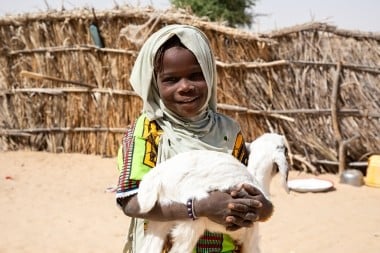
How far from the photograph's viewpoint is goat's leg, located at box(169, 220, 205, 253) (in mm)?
1237

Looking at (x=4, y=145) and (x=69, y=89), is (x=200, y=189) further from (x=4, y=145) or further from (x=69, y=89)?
(x=4, y=145)

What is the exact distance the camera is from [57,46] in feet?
27.2

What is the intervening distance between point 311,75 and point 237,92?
1.25m

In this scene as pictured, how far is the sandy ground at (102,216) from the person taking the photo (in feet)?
14.1

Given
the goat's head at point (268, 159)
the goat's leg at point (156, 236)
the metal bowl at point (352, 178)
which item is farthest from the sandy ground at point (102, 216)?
the goat's leg at point (156, 236)

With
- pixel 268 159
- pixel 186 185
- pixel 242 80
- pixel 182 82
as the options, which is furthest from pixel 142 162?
pixel 242 80

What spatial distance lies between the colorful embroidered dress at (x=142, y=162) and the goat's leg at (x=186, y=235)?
0.08 meters

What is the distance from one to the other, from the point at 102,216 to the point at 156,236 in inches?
161

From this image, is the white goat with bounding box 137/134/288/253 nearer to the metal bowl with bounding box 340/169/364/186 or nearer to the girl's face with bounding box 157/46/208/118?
the girl's face with bounding box 157/46/208/118

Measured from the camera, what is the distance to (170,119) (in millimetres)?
1407

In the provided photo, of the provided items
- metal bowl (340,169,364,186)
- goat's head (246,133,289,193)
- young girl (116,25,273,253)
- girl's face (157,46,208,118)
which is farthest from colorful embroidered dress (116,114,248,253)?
metal bowl (340,169,364,186)

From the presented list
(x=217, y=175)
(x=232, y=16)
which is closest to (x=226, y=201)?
(x=217, y=175)

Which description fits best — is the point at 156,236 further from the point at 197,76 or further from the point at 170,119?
the point at 197,76

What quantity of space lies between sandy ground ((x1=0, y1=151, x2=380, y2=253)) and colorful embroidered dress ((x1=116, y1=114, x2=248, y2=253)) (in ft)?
9.69
